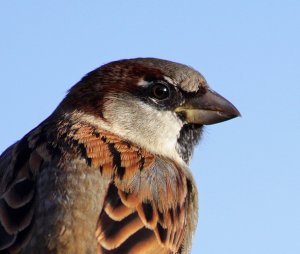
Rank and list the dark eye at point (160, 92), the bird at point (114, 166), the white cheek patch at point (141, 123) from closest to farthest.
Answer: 1. the bird at point (114, 166)
2. the white cheek patch at point (141, 123)
3. the dark eye at point (160, 92)

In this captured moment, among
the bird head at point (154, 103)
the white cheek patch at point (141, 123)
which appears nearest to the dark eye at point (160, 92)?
the bird head at point (154, 103)

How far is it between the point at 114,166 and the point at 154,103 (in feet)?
3.67

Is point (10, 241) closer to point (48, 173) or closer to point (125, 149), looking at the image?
point (48, 173)

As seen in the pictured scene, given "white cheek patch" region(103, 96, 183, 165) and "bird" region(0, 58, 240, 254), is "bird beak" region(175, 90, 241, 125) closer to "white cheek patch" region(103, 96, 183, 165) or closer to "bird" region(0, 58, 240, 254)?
"bird" region(0, 58, 240, 254)

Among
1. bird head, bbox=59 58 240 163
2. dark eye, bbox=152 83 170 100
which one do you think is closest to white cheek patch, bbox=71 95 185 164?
bird head, bbox=59 58 240 163

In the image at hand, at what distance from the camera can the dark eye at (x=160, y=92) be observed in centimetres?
843

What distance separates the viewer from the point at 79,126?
→ 8.06 metres

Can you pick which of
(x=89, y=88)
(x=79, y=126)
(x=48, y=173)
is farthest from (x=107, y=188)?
(x=89, y=88)

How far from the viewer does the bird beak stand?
334 inches

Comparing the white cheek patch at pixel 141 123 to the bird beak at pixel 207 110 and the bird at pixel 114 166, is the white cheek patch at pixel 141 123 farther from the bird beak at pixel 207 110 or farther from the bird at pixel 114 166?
the bird beak at pixel 207 110

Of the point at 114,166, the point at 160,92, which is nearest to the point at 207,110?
the point at 160,92

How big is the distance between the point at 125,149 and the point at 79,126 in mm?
467

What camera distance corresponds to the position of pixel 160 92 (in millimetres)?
8438

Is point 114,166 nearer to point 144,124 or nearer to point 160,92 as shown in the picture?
point 144,124
